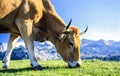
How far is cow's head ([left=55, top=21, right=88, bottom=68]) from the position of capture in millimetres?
22000

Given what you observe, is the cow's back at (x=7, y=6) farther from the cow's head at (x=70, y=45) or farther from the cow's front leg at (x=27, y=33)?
the cow's head at (x=70, y=45)

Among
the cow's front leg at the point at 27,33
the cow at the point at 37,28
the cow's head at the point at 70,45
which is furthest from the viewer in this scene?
the cow's head at the point at 70,45

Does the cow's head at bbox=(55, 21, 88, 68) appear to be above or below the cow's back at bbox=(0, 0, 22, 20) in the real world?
below

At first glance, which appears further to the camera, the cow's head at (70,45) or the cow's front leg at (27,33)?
the cow's head at (70,45)

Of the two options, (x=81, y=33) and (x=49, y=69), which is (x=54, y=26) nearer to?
(x=81, y=33)

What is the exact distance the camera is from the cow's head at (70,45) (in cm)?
2200

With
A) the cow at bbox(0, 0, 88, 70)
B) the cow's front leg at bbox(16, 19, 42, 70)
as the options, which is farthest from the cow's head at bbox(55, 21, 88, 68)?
the cow's front leg at bbox(16, 19, 42, 70)

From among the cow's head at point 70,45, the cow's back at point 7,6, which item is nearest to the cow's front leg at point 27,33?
the cow's back at point 7,6

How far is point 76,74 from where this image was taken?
19.4 m

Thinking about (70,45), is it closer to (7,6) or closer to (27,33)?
(27,33)

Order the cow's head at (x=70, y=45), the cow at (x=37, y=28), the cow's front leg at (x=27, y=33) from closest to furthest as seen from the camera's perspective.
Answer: the cow's front leg at (x=27, y=33) → the cow at (x=37, y=28) → the cow's head at (x=70, y=45)

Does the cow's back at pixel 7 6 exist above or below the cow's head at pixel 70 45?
above

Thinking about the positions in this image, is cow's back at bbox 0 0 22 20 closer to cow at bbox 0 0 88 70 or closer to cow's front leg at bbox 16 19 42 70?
cow at bbox 0 0 88 70

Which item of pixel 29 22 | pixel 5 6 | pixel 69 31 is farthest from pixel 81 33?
pixel 5 6
